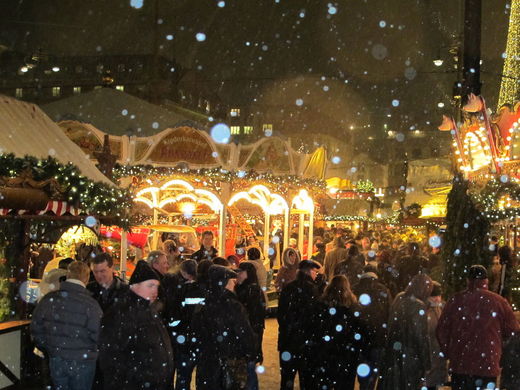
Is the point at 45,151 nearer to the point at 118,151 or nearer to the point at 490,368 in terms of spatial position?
the point at 490,368

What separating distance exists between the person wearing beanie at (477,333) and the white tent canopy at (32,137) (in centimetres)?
580

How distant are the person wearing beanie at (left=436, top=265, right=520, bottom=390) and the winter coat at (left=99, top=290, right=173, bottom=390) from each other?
9.85 ft

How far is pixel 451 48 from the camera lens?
18.8m

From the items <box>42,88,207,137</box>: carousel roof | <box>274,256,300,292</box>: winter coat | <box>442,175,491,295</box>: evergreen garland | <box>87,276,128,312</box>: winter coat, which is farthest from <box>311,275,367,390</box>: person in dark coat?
<box>42,88,207,137</box>: carousel roof

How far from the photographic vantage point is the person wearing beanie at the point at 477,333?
21.6 ft

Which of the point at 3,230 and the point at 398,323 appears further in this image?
the point at 3,230

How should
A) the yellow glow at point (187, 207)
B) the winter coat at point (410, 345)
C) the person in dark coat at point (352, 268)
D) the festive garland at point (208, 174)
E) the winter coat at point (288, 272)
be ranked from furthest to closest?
the yellow glow at point (187, 207), the festive garland at point (208, 174), the person in dark coat at point (352, 268), the winter coat at point (288, 272), the winter coat at point (410, 345)

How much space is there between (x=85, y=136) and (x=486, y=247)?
989cm

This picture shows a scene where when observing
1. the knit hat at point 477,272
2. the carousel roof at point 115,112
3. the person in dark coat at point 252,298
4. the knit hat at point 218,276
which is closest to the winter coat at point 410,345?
the knit hat at point 477,272

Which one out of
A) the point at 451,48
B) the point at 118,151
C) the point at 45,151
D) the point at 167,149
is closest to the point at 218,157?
the point at 167,149

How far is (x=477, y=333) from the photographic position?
663cm

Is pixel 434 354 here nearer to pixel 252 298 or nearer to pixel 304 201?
pixel 252 298

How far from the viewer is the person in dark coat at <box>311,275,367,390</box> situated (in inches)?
283

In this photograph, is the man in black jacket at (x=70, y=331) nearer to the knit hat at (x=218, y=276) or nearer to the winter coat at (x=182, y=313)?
the knit hat at (x=218, y=276)
